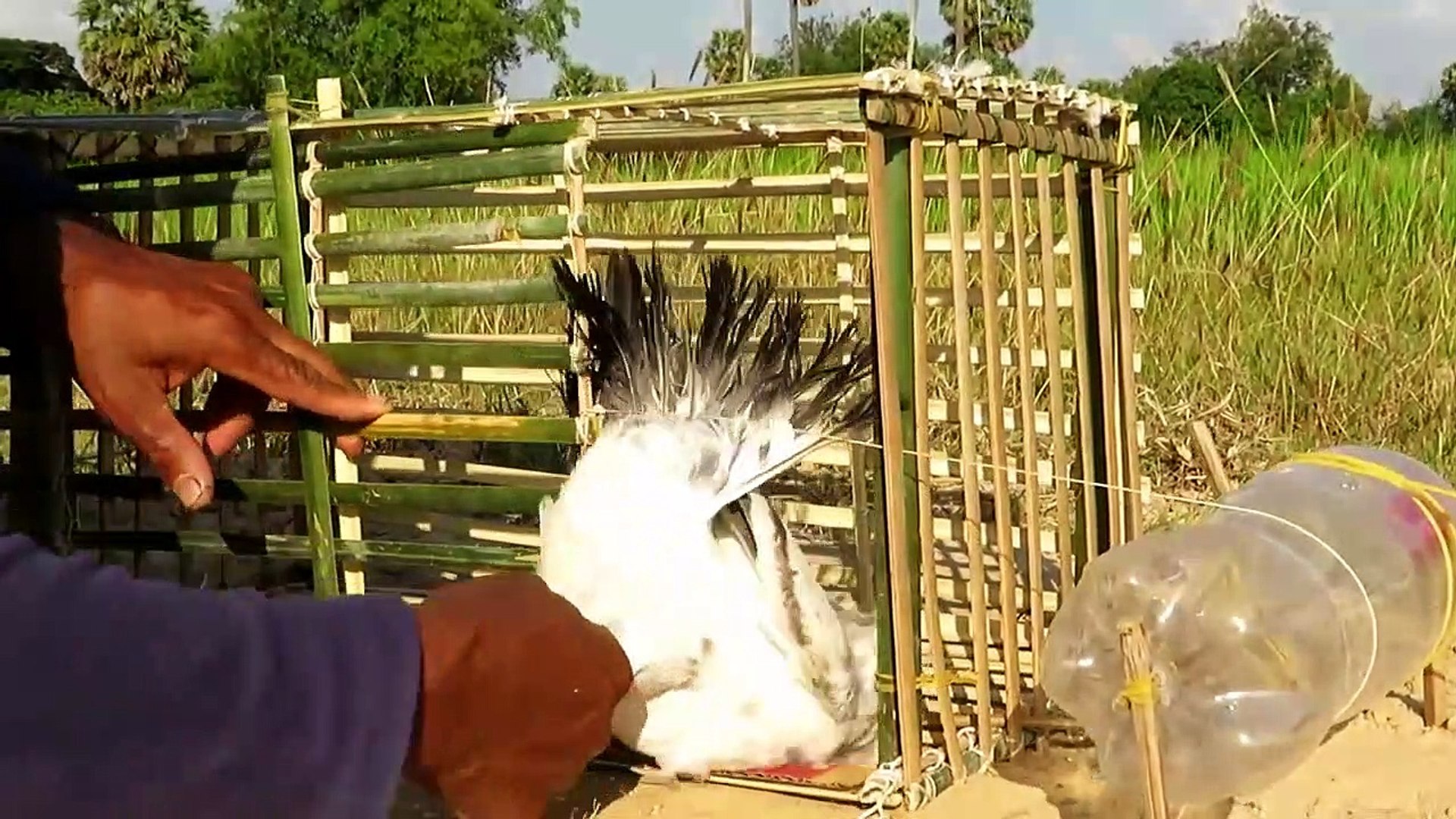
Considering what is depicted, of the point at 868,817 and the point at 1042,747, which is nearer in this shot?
the point at 868,817

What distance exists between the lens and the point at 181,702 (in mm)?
833

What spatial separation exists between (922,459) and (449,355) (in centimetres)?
84

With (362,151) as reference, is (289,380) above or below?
below

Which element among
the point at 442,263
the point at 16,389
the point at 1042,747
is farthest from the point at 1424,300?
the point at 16,389

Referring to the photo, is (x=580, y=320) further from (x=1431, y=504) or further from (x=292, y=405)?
(x=1431, y=504)

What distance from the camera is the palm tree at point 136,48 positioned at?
32.0m

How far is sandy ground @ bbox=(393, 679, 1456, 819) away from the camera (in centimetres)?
264

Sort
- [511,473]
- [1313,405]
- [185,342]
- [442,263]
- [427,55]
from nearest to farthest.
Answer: [185,342] < [511,473] < [1313,405] < [442,263] < [427,55]

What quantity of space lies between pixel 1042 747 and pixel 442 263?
341 centimetres

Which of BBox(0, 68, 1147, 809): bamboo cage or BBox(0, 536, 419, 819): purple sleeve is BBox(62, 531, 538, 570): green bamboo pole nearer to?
BBox(0, 68, 1147, 809): bamboo cage

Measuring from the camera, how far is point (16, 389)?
310cm

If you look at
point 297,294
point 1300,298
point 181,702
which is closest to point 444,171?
point 297,294

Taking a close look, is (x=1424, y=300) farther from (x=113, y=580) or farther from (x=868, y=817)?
(x=113, y=580)

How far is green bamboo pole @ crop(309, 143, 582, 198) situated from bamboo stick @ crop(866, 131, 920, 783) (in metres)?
0.49
